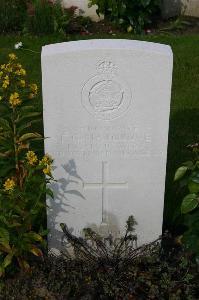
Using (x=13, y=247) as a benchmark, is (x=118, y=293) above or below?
below

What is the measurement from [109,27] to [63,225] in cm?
484

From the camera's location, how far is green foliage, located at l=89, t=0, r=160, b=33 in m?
7.86

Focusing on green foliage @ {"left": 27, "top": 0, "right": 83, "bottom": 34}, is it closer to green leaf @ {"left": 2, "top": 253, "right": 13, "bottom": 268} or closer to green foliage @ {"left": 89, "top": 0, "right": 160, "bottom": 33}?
green foliage @ {"left": 89, "top": 0, "right": 160, "bottom": 33}

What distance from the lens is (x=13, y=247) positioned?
3607mm

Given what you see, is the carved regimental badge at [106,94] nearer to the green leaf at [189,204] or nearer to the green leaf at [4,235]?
the green leaf at [189,204]

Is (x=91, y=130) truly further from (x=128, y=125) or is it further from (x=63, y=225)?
(x=63, y=225)

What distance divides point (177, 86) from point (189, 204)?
10.5 feet

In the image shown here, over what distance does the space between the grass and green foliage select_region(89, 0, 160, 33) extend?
9.3 inches

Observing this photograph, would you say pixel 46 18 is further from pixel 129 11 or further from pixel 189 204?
pixel 189 204

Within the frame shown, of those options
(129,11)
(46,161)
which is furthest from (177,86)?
(46,161)

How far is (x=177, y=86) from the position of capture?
657 centimetres

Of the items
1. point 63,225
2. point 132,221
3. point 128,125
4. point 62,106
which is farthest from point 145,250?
point 62,106

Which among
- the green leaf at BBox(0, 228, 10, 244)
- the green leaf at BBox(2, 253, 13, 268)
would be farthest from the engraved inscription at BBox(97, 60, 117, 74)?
the green leaf at BBox(2, 253, 13, 268)

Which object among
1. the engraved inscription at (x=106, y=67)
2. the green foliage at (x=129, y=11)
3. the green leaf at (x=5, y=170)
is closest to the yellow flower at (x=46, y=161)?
the green leaf at (x=5, y=170)
